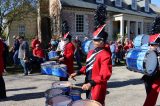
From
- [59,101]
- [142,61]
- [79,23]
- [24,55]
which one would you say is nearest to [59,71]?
[142,61]

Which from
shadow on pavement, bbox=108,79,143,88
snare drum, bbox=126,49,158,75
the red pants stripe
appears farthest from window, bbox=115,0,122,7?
the red pants stripe

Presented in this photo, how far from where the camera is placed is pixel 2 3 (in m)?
21.8

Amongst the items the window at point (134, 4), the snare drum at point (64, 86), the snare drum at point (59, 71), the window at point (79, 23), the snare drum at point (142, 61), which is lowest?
the snare drum at point (59, 71)

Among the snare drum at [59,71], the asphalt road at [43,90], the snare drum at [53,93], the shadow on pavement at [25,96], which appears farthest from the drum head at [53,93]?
the shadow on pavement at [25,96]

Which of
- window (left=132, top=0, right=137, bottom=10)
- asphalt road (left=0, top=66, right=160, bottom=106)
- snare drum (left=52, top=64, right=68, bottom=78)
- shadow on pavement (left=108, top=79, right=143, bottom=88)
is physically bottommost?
shadow on pavement (left=108, top=79, right=143, bottom=88)

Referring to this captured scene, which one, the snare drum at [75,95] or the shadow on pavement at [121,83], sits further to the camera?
the shadow on pavement at [121,83]

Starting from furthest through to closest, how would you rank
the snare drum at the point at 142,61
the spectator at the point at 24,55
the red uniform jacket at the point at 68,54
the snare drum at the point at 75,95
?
the spectator at the point at 24,55 < the red uniform jacket at the point at 68,54 < the snare drum at the point at 142,61 < the snare drum at the point at 75,95

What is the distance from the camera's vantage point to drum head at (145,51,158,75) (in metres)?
6.92

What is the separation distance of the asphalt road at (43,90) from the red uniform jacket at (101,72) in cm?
312

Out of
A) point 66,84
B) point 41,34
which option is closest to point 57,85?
point 66,84

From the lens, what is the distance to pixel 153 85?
6.56 metres

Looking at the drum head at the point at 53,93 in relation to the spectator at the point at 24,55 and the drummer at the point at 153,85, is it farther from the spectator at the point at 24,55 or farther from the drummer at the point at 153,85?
the spectator at the point at 24,55

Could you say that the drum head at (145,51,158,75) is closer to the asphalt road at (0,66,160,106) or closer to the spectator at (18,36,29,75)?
the asphalt road at (0,66,160,106)

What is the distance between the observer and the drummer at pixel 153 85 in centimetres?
646
